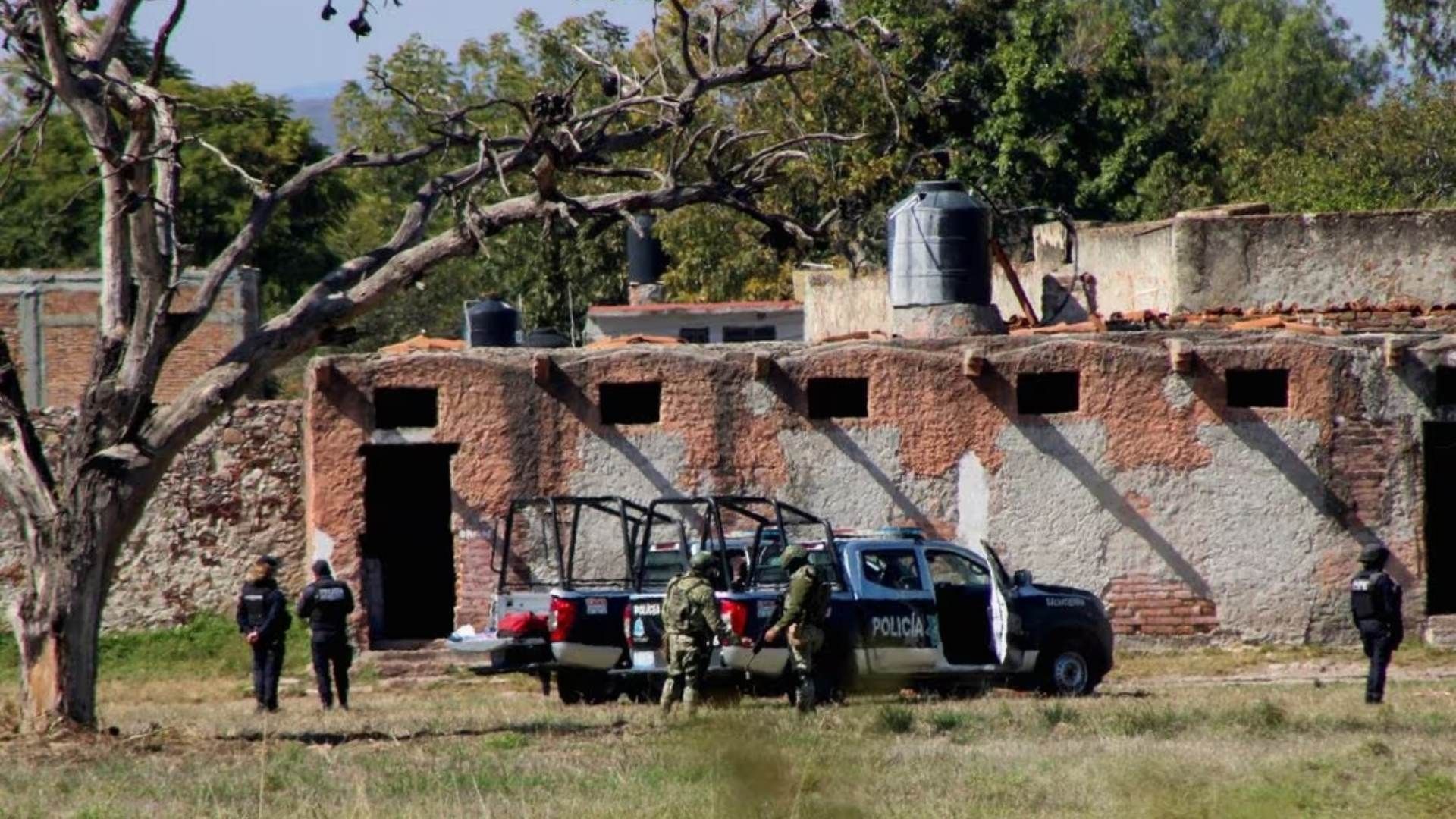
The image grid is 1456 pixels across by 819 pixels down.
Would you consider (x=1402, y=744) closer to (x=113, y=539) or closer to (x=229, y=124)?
(x=113, y=539)

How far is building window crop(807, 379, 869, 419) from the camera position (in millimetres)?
25125

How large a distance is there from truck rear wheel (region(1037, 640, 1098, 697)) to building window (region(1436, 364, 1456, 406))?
6.32 meters

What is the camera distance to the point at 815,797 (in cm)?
980

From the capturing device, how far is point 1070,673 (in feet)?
67.9

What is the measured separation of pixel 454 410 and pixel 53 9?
911 cm

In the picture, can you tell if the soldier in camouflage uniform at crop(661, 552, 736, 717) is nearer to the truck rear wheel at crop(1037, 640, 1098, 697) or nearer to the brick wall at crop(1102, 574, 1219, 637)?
the truck rear wheel at crop(1037, 640, 1098, 697)

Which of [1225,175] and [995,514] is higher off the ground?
[1225,175]

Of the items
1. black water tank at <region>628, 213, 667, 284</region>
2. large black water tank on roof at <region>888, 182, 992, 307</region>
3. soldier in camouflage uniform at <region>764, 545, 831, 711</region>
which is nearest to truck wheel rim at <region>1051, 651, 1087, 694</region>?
soldier in camouflage uniform at <region>764, 545, 831, 711</region>

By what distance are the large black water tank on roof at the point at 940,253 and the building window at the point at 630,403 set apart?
3717mm

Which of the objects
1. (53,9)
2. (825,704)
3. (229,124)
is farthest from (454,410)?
(229,124)

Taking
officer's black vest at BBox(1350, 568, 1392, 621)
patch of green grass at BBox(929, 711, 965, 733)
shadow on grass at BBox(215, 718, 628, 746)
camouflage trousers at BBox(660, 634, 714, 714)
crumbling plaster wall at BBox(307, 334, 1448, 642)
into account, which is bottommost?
shadow on grass at BBox(215, 718, 628, 746)

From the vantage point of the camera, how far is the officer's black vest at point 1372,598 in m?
18.7

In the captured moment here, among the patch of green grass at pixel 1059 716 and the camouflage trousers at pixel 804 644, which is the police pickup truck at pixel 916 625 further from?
the patch of green grass at pixel 1059 716

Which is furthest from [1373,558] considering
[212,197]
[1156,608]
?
[212,197]
